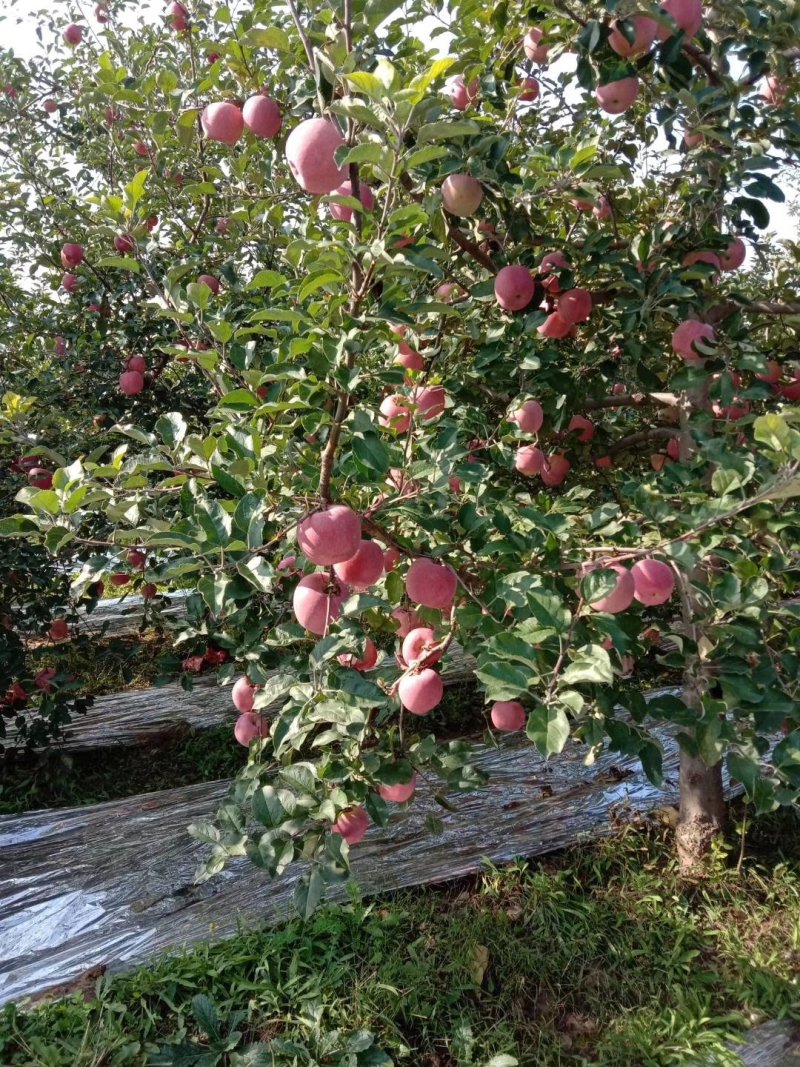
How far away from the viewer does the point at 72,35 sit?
3.23m

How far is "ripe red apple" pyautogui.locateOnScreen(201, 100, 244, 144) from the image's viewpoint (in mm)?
1511

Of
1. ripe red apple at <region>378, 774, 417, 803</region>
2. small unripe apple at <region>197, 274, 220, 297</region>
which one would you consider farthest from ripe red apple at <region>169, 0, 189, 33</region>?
ripe red apple at <region>378, 774, 417, 803</region>

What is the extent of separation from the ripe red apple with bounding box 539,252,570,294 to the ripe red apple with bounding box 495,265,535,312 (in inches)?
4.9

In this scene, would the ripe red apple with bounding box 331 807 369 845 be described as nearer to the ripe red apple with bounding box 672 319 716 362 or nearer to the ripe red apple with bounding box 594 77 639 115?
→ the ripe red apple with bounding box 672 319 716 362

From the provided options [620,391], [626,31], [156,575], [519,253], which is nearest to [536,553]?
[156,575]

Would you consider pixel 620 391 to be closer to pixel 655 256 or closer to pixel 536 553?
pixel 655 256

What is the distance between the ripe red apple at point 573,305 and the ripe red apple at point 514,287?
11cm

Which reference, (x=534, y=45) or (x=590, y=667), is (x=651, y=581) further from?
(x=534, y=45)

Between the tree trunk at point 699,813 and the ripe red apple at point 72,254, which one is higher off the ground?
the ripe red apple at point 72,254

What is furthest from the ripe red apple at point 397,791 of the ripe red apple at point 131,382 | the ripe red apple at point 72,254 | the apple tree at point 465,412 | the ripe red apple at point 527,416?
the ripe red apple at point 72,254

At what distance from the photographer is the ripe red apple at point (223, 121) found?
1.51 m

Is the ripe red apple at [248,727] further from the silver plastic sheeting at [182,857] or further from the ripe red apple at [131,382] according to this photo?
the ripe red apple at [131,382]

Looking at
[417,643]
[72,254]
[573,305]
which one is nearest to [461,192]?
[573,305]

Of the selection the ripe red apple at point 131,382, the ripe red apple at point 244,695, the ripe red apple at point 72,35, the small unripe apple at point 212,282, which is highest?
the ripe red apple at point 72,35
